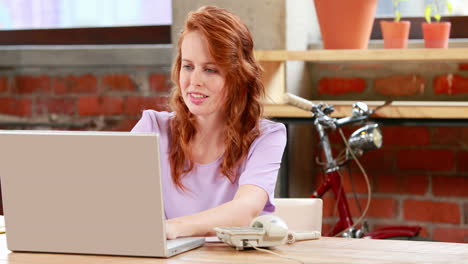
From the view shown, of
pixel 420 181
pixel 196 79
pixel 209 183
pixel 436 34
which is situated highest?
pixel 436 34

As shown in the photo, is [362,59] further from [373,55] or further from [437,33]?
[437,33]

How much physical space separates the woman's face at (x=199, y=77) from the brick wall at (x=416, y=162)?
1479 millimetres

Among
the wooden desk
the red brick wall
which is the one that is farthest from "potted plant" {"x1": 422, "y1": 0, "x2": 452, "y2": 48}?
the wooden desk

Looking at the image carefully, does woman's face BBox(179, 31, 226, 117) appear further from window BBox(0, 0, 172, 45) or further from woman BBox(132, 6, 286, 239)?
window BBox(0, 0, 172, 45)

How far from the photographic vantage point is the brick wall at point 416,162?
128 inches

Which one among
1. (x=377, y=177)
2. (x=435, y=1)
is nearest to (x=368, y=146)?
(x=377, y=177)

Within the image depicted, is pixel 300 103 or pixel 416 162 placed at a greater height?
pixel 300 103

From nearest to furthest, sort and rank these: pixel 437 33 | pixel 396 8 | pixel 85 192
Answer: pixel 85 192 < pixel 437 33 < pixel 396 8

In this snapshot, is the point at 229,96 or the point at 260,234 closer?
the point at 260,234

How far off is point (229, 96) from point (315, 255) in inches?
23.1

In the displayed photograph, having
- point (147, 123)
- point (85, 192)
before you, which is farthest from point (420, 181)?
point (85, 192)

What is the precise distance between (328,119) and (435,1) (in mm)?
901

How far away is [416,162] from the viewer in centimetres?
332

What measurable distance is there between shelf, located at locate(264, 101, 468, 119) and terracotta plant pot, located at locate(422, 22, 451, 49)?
294 mm
